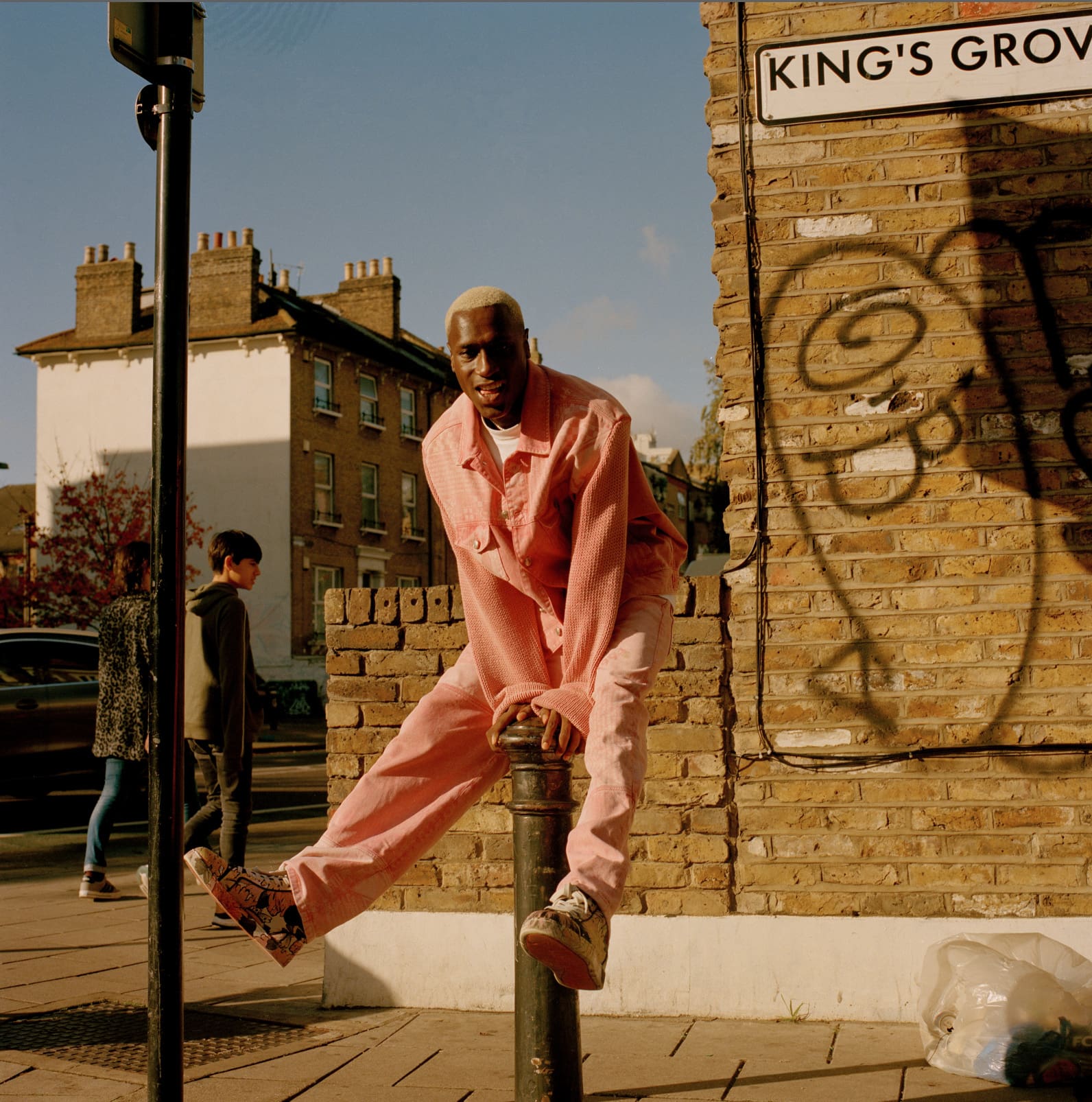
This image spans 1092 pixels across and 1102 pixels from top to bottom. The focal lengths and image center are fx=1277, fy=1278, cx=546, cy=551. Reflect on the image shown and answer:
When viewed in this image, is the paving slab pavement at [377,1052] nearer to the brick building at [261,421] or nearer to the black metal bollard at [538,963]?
the black metal bollard at [538,963]

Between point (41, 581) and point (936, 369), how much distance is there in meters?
30.7

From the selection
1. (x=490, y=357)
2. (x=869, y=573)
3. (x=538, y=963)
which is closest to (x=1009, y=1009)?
(x=869, y=573)

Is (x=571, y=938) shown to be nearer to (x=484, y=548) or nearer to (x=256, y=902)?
(x=256, y=902)

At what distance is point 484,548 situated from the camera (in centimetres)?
316

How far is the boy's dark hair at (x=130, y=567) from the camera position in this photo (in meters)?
7.34

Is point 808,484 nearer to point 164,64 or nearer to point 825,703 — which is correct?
point 825,703

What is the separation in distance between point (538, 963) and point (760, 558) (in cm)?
225

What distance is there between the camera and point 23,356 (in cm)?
3891

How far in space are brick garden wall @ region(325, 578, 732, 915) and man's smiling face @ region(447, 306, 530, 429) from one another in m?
1.60

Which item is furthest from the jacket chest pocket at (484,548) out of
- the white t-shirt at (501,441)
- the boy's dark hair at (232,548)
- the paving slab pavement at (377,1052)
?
the boy's dark hair at (232,548)

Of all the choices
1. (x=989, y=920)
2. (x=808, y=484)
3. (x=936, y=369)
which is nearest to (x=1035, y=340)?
(x=936, y=369)

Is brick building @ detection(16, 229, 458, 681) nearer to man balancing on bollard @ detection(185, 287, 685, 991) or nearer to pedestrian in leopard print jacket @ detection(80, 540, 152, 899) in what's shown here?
pedestrian in leopard print jacket @ detection(80, 540, 152, 899)

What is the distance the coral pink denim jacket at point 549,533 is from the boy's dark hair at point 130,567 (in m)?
4.51

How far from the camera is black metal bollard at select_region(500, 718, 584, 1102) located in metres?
2.76
